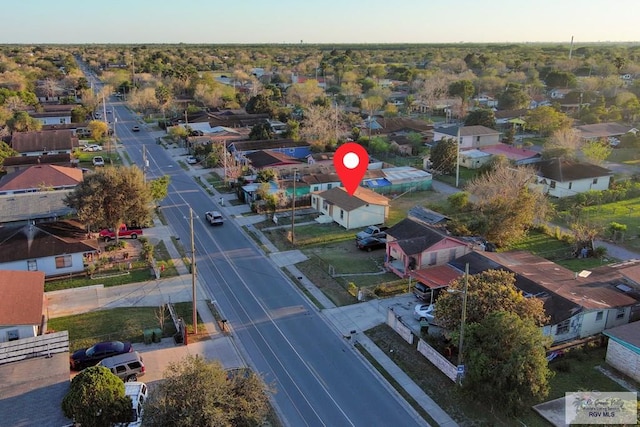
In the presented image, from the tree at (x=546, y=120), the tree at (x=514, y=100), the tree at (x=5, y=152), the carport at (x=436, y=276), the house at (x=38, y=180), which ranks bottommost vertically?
the carport at (x=436, y=276)

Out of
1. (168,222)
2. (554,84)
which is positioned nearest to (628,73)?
(554,84)

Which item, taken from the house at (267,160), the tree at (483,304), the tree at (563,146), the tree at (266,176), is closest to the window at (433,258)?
the tree at (483,304)

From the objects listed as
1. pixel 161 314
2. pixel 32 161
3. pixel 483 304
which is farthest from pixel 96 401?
pixel 32 161

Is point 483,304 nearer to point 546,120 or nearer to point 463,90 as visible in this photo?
point 546,120

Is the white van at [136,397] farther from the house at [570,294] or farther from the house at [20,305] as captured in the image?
the house at [570,294]

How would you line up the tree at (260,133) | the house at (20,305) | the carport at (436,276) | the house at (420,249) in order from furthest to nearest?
the tree at (260,133)
the house at (420,249)
the carport at (436,276)
the house at (20,305)
